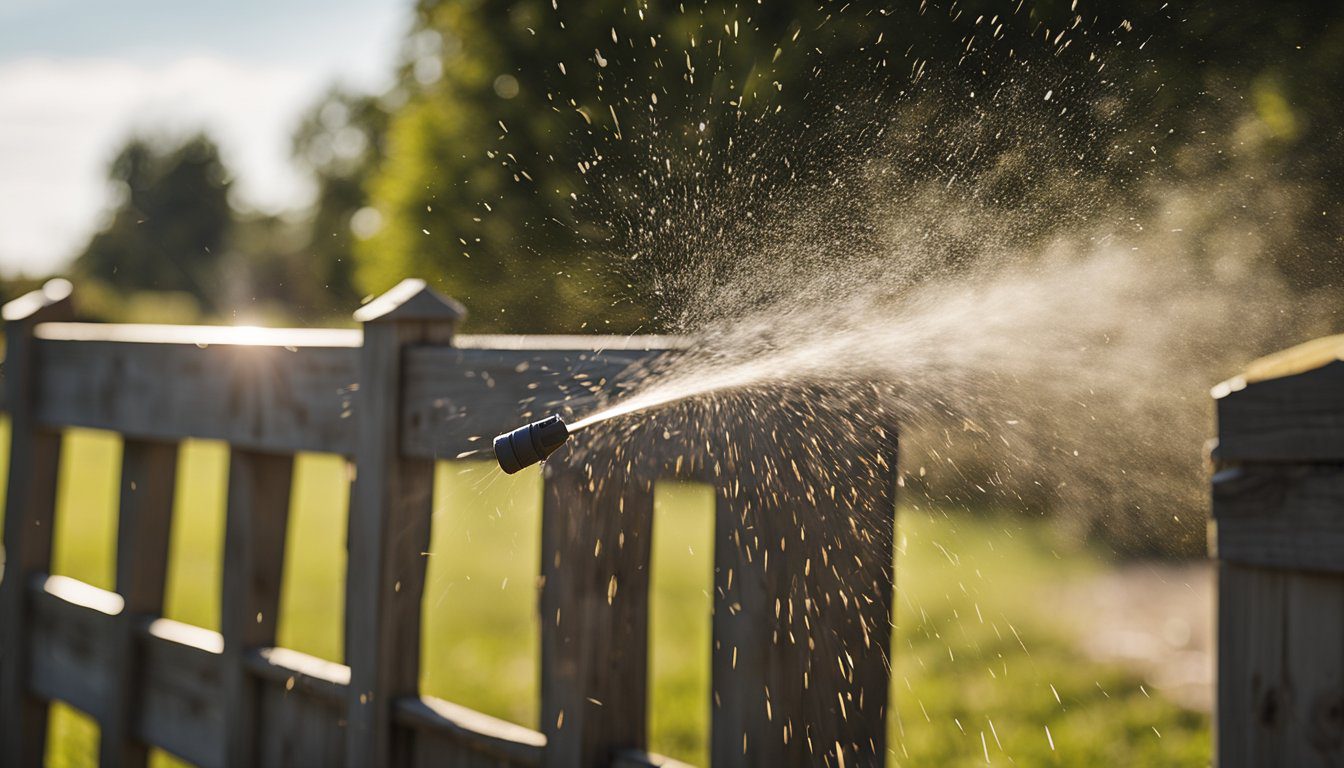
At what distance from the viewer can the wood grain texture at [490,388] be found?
2.05 meters

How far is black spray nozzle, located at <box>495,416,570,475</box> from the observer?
1.71m

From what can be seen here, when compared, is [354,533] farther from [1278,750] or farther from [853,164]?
[853,164]

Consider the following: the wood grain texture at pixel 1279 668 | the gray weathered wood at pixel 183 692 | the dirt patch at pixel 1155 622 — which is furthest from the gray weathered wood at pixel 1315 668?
the dirt patch at pixel 1155 622

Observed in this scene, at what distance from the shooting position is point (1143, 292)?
20.7 ft

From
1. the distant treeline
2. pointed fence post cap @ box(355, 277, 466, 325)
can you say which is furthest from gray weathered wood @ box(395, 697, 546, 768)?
the distant treeline

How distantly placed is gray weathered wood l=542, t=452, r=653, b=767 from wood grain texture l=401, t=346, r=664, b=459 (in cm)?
13

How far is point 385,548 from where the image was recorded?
245 cm

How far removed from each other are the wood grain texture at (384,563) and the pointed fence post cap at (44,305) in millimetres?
1936

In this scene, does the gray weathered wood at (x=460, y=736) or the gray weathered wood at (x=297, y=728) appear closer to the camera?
the gray weathered wood at (x=460, y=736)

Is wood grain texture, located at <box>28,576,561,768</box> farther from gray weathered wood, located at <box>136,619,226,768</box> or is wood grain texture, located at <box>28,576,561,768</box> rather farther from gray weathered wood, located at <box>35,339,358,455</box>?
gray weathered wood, located at <box>35,339,358,455</box>

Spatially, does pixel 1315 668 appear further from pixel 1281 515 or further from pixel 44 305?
pixel 44 305

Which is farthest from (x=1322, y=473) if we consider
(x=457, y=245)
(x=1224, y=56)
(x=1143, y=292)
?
(x=457, y=245)

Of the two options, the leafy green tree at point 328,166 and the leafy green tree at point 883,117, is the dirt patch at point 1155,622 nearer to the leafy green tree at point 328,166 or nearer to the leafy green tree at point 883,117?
the leafy green tree at point 883,117

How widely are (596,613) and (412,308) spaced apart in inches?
33.5
